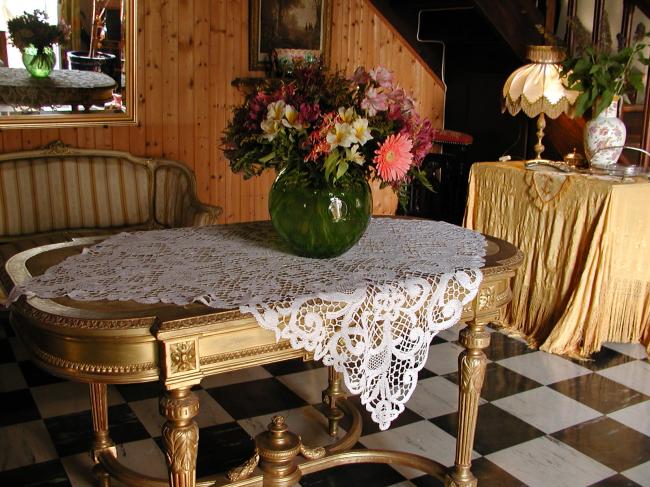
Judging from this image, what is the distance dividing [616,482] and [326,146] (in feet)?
5.24

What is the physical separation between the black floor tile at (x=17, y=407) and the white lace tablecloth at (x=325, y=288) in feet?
3.62

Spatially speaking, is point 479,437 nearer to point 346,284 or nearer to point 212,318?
point 346,284

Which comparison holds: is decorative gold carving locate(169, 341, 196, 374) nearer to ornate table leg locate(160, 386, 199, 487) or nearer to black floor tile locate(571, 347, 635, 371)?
ornate table leg locate(160, 386, 199, 487)

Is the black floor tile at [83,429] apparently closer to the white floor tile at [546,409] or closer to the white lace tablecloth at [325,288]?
the white lace tablecloth at [325,288]

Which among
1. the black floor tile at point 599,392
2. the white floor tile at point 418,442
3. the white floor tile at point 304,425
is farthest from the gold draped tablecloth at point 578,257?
the white floor tile at point 304,425

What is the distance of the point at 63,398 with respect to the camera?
10.1ft

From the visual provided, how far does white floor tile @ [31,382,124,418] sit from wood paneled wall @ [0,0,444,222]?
1630 millimetres

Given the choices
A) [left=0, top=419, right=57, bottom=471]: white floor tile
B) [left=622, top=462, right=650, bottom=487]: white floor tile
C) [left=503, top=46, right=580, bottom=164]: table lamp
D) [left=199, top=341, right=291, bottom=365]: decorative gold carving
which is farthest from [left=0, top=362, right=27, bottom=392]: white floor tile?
[left=503, top=46, right=580, bottom=164]: table lamp

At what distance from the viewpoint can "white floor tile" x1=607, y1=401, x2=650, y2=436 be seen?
291 cm

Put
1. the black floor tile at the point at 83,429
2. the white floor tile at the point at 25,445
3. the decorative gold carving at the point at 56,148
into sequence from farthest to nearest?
the decorative gold carving at the point at 56,148 → the black floor tile at the point at 83,429 → the white floor tile at the point at 25,445

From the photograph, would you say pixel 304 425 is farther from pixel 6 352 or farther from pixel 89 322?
pixel 6 352

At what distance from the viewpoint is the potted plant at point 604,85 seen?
367cm

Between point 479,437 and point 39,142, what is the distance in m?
2.99

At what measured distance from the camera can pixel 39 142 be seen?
13.9 feet
